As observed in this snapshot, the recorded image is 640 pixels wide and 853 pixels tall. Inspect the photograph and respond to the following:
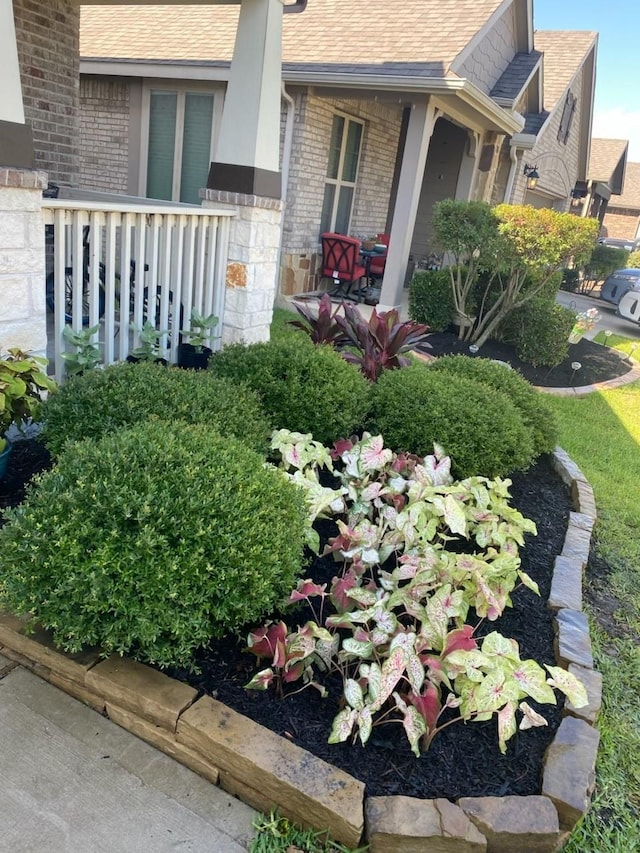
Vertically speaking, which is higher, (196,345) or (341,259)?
(341,259)

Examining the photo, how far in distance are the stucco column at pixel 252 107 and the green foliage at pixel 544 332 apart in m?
4.03

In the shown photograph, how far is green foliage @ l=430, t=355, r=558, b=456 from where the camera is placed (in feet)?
14.1

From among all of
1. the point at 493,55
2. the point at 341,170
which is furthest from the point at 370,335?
the point at 493,55

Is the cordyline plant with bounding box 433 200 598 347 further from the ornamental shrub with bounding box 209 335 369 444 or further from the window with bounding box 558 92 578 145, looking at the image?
the window with bounding box 558 92 578 145

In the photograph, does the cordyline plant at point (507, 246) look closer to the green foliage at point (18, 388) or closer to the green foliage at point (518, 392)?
the green foliage at point (518, 392)

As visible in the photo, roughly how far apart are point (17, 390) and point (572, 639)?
2.61 meters

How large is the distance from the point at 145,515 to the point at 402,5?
33.1ft

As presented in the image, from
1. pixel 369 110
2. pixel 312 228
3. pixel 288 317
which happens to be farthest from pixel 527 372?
pixel 369 110

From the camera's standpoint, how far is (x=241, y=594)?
6.91ft

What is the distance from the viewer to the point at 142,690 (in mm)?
2012

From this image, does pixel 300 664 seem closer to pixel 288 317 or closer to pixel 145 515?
pixel 145 515

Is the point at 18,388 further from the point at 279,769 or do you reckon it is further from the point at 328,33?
the point at 328,33

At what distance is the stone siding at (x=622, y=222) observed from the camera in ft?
114

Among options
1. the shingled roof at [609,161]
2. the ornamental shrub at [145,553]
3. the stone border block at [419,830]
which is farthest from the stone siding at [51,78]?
the shingled roof at [609,161]
